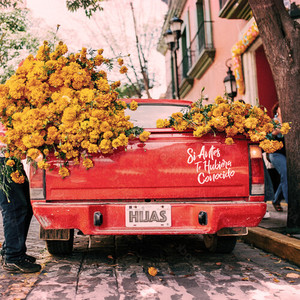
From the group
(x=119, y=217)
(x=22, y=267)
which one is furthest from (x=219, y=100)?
(x=22, y=267)

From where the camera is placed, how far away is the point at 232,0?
32.7 ft

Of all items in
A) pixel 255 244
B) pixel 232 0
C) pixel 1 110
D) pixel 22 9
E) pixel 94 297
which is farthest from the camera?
pixel 22 9

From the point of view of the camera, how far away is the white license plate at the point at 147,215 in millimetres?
3299

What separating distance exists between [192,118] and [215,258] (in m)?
1.50

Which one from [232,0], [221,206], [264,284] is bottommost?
[264,284]

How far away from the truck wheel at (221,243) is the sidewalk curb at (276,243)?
0.46 meters

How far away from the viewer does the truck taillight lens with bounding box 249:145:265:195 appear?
134 inches

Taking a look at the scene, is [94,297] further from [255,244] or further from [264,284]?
[255,244]

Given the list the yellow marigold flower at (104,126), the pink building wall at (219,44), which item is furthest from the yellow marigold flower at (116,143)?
the pink building wall at (219,44)

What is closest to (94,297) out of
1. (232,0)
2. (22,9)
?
(232,0)

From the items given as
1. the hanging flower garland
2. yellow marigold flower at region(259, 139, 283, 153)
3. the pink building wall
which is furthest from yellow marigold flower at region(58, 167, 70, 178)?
the pink building wall

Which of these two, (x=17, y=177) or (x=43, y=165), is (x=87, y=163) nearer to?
(x=43, y=165)

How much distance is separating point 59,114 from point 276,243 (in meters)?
2.56

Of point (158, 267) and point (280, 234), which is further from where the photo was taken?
point (280, 234)
